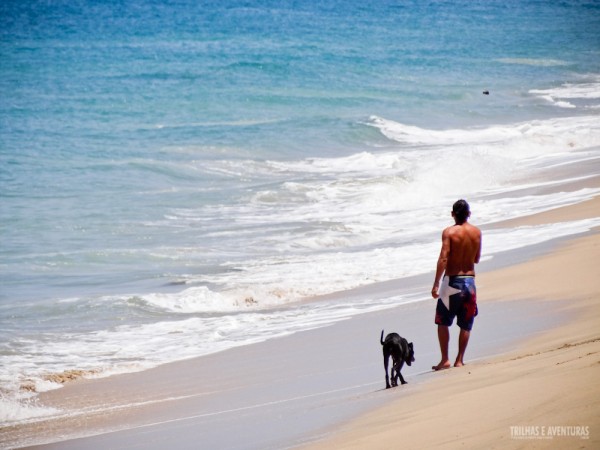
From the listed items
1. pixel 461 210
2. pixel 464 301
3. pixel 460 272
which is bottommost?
pixel 464 301

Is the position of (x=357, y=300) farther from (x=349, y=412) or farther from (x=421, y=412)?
(x=421, y=412)

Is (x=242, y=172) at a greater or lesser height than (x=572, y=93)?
lesser

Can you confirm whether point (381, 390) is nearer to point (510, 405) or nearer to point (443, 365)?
point (443, 365)

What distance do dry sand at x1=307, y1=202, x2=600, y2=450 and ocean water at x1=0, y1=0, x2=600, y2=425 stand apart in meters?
3.49

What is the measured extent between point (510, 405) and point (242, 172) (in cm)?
1877

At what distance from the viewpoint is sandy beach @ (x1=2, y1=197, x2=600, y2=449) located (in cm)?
507

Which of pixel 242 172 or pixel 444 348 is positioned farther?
pixel 242 172

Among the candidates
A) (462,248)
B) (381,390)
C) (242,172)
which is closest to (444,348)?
(381,390)

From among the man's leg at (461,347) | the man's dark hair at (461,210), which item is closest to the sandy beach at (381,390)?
the man's leg at (461,347)

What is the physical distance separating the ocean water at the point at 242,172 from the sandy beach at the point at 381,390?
2.44 ft

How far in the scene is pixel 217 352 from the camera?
9703mm

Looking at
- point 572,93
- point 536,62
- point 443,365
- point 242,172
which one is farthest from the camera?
point 536,62

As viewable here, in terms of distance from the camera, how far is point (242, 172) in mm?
23609

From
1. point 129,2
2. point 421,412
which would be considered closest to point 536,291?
point 421,412
